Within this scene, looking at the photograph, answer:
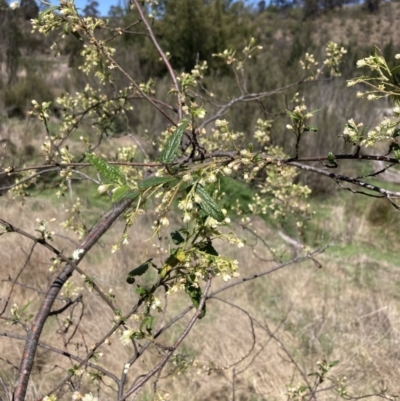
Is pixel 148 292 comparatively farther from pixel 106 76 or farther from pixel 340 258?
pixel 340 258

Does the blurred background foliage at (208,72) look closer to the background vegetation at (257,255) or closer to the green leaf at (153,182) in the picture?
the background vegetation at (257,255)

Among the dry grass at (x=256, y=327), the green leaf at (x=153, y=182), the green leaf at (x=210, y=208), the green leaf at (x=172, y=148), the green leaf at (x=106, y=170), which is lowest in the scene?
the dry grass at (x=256, y=327)

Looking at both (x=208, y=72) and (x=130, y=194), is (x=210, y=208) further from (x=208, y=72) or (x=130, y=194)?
(x=208, y=72)

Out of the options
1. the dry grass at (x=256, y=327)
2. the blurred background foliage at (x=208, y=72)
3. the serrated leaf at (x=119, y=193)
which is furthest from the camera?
the blurred background foliage at (x=208, y=72)

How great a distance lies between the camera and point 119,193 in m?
0.55

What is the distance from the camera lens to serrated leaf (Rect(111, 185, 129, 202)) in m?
0.54

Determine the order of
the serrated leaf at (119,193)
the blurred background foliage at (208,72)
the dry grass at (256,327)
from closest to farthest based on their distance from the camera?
the serrated leaf at (119,193) < the dry grass at (256,327) < the blurred background foliage at (208,72)

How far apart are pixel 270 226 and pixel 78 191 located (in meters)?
2.24

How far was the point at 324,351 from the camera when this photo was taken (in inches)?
105

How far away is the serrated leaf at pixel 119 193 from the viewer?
54 cm

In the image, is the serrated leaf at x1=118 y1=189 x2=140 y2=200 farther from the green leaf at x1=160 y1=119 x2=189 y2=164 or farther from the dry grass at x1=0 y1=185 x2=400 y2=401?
the dry grass at x1=0 y1=185 x2=400 y2=401

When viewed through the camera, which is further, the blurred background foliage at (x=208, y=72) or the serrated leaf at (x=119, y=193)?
the blurred background foliage at (x=208, y=72)

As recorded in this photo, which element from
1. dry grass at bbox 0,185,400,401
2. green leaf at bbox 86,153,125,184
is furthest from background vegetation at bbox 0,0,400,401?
green leaf at bbox 86,153,125,184

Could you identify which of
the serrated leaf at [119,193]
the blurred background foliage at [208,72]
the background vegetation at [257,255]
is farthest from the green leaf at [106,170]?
the blurred background foliage at [208,72]
